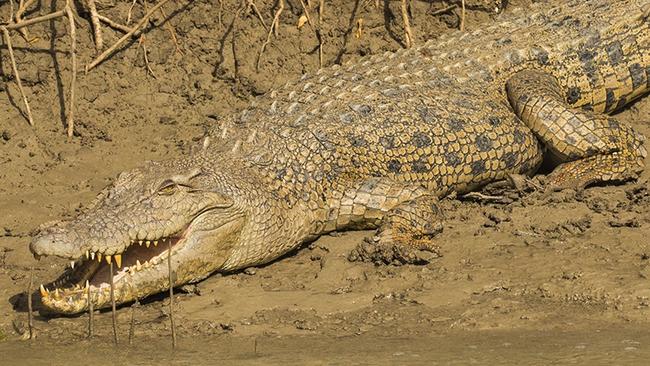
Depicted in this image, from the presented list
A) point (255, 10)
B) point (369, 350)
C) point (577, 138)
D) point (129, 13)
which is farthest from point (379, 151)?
point (129, 13)

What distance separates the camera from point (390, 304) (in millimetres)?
5484

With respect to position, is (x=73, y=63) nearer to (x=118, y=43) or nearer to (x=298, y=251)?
(x=118, y=43)

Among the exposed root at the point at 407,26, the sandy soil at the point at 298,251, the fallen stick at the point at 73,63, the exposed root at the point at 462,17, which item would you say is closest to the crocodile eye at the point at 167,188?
the sandy soil at the point at 298,251

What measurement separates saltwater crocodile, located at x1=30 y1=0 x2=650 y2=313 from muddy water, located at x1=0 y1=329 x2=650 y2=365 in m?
0.35

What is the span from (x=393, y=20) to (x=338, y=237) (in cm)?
225

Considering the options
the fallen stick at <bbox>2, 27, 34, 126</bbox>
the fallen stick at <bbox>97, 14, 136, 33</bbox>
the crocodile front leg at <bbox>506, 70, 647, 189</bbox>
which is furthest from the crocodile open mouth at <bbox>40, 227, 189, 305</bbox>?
the fallen stick at <bbox>97, 14, 136, 33</bbox>

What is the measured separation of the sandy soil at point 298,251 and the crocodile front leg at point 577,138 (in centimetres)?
14

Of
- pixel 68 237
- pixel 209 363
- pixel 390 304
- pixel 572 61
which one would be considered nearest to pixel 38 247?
pixel 68 237

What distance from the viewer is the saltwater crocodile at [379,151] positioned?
565 cm

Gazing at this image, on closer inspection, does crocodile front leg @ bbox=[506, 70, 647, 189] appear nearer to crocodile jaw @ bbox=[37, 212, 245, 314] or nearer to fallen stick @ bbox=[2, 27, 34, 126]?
crocodile jaw @ bbox=[37, 212, 245, 314]

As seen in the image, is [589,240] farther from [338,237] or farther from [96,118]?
[96,118]

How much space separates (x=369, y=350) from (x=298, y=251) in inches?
60.9

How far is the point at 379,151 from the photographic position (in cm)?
653

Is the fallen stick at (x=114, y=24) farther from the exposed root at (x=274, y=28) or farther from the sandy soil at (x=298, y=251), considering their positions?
the exposed root at (x=274, y=28)
